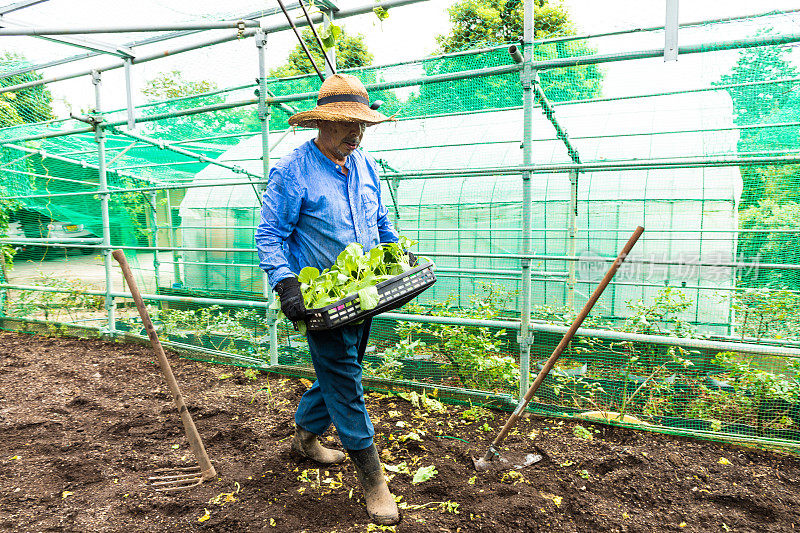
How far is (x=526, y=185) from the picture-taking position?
345cm

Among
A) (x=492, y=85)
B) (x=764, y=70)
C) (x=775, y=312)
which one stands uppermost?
(x=492, y=85)

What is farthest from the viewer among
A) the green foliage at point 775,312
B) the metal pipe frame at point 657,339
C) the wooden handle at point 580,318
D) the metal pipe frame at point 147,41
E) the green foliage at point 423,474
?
the metal pipe frame at point 147,41

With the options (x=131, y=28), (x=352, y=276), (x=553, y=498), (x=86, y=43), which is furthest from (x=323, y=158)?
(x=86, y=43)

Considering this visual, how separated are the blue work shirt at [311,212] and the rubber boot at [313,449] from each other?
3.35ft

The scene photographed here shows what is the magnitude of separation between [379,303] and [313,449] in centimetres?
129

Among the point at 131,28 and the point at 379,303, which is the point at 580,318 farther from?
the point at 131,28

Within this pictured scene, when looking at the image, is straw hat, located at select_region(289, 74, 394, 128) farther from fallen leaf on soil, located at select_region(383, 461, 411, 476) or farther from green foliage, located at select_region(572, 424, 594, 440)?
green foliage, located at select_region(572, 424, 594, 440)

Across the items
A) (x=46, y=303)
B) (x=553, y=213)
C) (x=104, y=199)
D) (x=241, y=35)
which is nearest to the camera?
(x=241, y=35)

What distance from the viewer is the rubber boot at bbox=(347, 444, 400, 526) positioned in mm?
2316

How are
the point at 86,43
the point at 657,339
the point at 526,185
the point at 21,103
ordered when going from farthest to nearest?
the point at 21,103, the point at 86,43, the point at 526,185, the point at 657,339

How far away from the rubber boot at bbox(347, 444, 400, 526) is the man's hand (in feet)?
2.50

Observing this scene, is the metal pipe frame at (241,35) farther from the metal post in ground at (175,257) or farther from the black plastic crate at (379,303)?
the metal post in ground at (175,257)

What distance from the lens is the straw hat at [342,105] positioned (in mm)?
2273

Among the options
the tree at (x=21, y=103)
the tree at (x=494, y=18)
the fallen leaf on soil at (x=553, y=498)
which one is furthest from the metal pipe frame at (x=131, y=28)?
the tree at (x=494, y=18)
